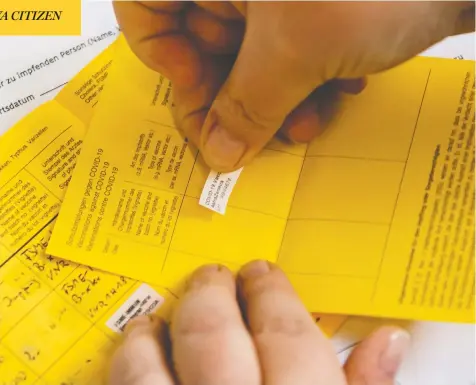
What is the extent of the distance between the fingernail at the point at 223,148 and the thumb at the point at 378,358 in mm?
169

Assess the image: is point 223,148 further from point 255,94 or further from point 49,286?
point 49,286

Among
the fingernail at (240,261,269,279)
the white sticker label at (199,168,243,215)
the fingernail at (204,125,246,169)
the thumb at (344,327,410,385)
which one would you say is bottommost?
the thumb at (344,327,410,385)

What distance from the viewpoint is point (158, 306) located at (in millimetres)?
470

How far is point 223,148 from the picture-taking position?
0.46m

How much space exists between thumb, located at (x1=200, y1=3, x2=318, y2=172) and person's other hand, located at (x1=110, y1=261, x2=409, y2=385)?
0.29ft

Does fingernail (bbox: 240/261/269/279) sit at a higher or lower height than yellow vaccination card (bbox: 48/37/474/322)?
lower

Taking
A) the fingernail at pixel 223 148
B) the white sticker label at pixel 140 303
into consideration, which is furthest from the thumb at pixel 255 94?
the white sticker label at pixel 140 303

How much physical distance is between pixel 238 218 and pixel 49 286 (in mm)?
154

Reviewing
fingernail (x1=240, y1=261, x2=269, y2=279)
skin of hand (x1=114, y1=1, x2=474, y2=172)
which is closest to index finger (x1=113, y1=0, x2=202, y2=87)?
skin of hand (x1=114, y1=1, x2=474, y2=172)

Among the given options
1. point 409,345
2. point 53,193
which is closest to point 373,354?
point 409,345

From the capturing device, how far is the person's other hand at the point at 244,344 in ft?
1.33

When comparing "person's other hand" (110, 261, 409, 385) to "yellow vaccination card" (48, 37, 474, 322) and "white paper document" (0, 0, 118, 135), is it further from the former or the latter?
"white paper document" (0, 0, 118, 135)

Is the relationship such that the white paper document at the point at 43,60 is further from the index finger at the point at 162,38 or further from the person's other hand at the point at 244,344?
the person's other hand at the point at 244,344

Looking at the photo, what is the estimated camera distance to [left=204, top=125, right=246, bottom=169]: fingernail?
462 mm
